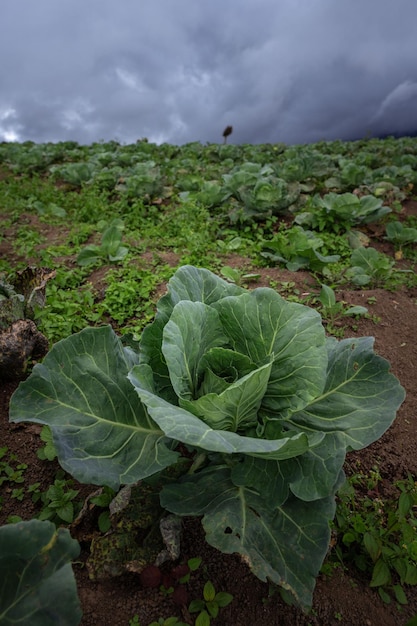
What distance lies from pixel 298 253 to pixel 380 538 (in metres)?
3.00

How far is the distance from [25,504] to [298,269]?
329 cm

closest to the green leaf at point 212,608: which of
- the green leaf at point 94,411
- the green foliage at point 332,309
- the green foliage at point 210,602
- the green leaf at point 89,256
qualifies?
the green foliage at point 210,602

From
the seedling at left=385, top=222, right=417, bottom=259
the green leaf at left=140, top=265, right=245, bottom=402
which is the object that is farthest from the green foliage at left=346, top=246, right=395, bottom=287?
the green leaf at left=140, top=265, right=245, bottom=402

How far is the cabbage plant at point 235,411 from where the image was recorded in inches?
57.6

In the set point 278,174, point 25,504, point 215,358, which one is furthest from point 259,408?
point 278,174

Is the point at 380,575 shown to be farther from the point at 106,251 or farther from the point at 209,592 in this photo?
the point at 106,251

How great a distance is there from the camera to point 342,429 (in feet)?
5.40

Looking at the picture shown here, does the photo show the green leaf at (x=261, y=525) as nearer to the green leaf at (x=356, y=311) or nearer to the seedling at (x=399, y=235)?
the green leaf at (x=356, y=311)

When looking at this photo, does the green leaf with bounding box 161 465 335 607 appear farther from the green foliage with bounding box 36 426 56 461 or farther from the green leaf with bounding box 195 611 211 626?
the green foliage with bounding box 36 426 56 461

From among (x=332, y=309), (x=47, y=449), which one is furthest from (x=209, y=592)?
(x=332, y=309)

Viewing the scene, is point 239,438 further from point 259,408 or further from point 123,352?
point 123,352

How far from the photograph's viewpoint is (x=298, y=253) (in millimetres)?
4270

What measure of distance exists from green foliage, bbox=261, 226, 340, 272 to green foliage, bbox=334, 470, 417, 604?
259cm

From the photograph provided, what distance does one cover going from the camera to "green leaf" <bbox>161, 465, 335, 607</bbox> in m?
1.41
